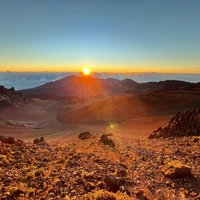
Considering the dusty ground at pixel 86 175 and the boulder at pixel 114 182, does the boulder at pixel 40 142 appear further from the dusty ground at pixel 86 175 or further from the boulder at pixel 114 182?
the boulder at pixel 114 182

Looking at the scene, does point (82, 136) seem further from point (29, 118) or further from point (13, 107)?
point (13, 107)

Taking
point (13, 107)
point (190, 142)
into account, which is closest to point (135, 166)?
point (190, 142)

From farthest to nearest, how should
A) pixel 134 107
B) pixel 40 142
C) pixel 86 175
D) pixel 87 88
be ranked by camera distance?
pixel 87 88 → pixel 134 107 → pixel 40 142 → pixel 86 175

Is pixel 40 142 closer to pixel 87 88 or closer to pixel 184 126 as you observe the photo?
pixel 184 126

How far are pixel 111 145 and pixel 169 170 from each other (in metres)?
6.21

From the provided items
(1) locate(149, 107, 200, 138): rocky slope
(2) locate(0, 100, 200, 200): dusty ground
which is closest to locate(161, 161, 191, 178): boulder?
(2) locate(0, 100, 200, 200): dusty ground

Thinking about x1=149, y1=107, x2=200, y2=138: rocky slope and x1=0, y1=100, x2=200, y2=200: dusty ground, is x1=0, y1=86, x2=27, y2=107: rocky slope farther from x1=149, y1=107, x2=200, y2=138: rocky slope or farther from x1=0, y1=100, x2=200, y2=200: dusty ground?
x1=0, y1=100, x2=200, y2=200: dusty ground

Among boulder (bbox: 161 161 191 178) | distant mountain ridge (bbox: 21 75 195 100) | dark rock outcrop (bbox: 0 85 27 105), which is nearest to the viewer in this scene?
boulder (bbox: 161 161 191 178)

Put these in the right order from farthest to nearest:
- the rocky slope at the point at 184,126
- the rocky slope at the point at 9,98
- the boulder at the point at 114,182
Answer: the rocky slope at the point at 9,98 → the rocky slope at the point at 184,126 → the boulder at the point at 114,182

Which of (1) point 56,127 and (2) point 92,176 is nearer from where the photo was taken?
(2) point 92,176

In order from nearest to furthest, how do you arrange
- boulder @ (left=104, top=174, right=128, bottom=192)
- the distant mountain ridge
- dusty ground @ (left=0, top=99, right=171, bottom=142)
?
boulder @ (left=104, top=174, right=128, bottom=192) < dusty ground @ (left=0, top=99, right=171, bottom=142) < the distant mountain ridge

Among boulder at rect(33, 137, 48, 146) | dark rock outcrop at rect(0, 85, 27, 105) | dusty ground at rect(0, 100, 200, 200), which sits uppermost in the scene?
dusty ground at rect(0, 100, 200, 200)

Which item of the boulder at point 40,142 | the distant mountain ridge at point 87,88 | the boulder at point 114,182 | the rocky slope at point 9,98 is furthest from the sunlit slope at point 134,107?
the distant mountain ridge at point 87,88

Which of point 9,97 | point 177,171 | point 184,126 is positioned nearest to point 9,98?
point 9,97
